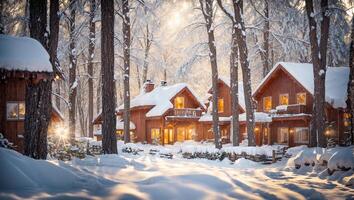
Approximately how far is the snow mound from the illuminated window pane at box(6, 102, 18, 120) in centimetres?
1465

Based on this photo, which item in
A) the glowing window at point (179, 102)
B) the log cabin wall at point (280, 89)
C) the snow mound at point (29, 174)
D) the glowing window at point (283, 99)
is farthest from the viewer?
the glowing window at point (179, 102)

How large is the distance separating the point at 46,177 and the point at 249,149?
1673cm

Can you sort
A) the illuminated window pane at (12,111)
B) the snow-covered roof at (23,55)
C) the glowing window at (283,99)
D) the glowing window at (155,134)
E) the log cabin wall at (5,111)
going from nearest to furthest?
1. the snow-covered roof at (23,55)
2. the log cabin wall at (5,111)
3. the illuminated window pane at (12,111)
4. the glowing window at (283,99)
5. the glowing window at (155,134)

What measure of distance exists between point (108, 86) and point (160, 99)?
2720 cm

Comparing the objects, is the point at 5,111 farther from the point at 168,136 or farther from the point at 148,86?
the point at 148,86

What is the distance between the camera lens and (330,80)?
33.2 metres

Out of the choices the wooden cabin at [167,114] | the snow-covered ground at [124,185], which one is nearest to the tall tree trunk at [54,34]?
the snow-covered ground at [124,185]

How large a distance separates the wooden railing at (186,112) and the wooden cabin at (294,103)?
26.6 ft

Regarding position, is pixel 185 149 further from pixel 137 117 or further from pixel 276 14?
pixel 137 117

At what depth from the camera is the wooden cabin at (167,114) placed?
42250mm

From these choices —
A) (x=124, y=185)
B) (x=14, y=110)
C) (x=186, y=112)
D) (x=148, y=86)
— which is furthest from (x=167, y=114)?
(x=124, y=185)

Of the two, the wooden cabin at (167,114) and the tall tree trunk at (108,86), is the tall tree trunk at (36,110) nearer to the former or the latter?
the tall tree trunk at (108,86)

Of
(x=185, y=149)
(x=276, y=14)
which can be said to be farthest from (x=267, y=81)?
(x=185, y=149)

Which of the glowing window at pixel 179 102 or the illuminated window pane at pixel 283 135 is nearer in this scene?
the illuminated window pane at pixel 283 135
